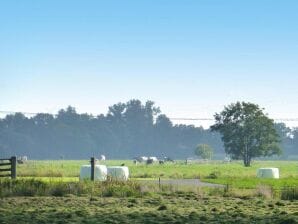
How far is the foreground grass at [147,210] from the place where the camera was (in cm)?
2155

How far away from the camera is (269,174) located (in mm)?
57531

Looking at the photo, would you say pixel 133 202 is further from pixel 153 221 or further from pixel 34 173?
pixel 34 173

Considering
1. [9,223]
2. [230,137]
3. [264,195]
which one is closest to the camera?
[9,223]

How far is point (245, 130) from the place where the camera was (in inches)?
4889

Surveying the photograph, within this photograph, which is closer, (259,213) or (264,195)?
(259,213)

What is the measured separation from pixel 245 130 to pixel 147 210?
3989 inches

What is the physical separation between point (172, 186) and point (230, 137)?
91.2 meters

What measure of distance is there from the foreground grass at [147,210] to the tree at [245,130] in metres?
94.6

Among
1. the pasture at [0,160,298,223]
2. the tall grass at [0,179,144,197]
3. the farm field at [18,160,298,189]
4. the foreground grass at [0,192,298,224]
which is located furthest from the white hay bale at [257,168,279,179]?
the foreground grass at [0,192,298,224]

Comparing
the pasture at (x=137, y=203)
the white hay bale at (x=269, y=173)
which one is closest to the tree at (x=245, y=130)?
the white hay bale at (x=269, y=173)

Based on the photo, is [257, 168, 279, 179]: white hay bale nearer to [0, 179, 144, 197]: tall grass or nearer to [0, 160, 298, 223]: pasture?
[0, 160, 298, 223]: pasture

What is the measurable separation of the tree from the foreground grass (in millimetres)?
94600

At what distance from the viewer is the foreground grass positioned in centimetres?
2155

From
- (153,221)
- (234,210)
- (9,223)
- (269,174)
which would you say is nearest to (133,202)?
(234,210)
